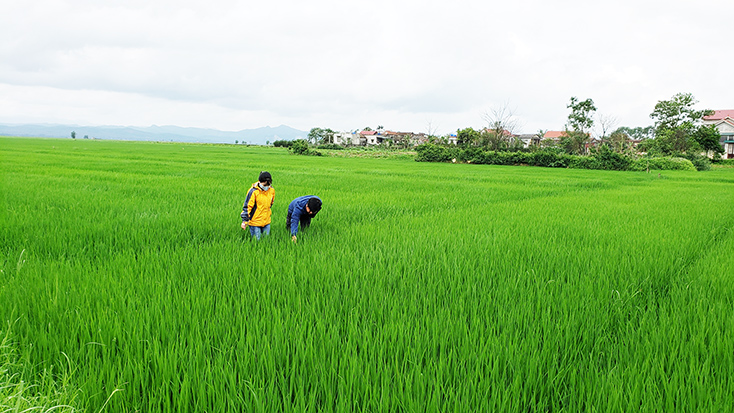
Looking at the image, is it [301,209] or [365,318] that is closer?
[365,318]

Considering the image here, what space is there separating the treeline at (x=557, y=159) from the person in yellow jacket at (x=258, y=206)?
26260 millimetres

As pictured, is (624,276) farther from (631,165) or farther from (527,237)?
(631,165)

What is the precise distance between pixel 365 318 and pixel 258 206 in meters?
2.14

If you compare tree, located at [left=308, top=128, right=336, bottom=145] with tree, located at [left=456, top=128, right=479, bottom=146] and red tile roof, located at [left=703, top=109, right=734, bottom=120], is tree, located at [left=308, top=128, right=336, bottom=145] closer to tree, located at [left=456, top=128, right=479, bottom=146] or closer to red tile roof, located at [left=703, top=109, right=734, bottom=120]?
tree, located at [left=456, top=128, right=479, bottom=146]

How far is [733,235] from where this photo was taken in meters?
5.35

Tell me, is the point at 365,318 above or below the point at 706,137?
below

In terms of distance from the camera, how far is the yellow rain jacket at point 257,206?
12.4 feet

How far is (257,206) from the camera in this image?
3891 millimetres

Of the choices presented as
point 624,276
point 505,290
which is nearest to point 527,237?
point 624,276

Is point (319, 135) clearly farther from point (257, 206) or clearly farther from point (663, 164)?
point (257, 206)

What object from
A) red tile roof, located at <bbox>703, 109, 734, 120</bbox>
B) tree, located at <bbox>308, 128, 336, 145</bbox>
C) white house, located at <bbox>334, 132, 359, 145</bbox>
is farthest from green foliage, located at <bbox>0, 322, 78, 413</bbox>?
white house, located at <bbox>334, 132, 359, 145</bbox>

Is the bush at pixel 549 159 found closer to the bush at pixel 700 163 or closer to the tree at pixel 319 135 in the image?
the bush at pixel 700 163

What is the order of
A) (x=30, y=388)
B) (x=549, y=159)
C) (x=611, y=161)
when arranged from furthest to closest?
(x=549, y=159) → (x=611, y=161) → (x=30, y=388)

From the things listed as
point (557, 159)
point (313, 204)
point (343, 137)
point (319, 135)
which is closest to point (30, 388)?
point (313, 204)
